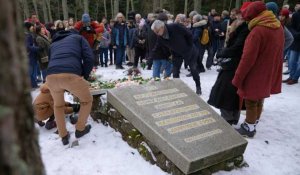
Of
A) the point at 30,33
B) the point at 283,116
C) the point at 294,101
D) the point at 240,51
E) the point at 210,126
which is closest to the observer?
the point at 210,126

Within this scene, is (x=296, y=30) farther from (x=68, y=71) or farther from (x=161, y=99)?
(x=68, y=71)

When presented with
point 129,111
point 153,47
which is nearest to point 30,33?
point 153,47

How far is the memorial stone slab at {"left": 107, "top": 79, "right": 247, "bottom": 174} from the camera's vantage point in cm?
365

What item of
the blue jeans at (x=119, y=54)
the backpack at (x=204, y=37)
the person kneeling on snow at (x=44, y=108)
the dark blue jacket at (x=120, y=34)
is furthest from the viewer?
the blue jeans at (x=119, y=54)

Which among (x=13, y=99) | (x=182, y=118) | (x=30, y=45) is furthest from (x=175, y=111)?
(x=30, y=45)

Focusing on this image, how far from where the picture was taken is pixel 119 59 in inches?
431

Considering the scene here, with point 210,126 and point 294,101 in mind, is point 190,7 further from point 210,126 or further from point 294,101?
point 210,126

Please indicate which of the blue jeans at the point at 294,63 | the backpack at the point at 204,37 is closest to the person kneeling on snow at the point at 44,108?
the backpack at the point at 204,37

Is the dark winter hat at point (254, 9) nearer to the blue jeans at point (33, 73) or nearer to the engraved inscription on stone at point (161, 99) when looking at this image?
the engraved inscription on stone at point (161, 99)

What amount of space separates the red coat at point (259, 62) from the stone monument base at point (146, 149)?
3.25 feet

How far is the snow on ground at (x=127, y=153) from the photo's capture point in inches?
155

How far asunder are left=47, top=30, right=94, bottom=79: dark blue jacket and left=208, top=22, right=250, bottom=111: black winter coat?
1.99m

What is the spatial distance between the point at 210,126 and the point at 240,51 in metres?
1.22

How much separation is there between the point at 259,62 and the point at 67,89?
2.67 meters
